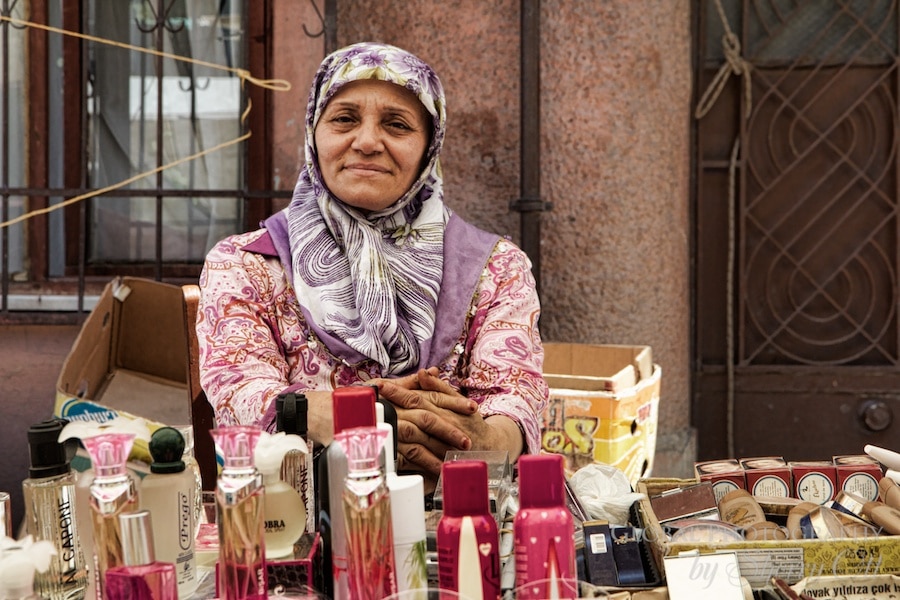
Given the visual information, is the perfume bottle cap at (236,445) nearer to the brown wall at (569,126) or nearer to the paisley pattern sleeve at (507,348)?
the paisley pattern sleeve at (507,348)

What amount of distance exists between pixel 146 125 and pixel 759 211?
228 cm

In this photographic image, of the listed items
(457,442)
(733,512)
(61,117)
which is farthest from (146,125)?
(733,512)

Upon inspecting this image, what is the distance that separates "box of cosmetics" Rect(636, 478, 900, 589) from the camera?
45.1 inches

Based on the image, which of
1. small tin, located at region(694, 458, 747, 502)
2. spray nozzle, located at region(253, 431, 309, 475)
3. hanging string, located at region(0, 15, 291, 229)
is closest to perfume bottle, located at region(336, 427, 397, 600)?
spray nozzle, located at region(253, 431, 309, 475)

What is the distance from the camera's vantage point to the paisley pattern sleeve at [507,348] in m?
2.02

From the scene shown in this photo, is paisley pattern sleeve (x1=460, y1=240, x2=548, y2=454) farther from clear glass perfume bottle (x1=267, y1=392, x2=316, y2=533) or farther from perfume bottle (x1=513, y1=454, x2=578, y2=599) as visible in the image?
perfume bottle (x1=513, y1=454, x2=578, y2=599)

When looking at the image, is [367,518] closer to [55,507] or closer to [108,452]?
[108,452]

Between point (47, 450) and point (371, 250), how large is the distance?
3.56 feet

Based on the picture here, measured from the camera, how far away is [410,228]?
7.44 ft

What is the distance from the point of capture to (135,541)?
936 mm

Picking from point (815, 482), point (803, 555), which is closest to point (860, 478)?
point (815, 482)

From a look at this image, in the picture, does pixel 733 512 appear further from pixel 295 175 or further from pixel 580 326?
pixel 295 175

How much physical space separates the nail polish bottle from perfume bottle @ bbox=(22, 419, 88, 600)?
0.26 meters

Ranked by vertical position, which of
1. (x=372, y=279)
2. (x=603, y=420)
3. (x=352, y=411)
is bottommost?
(x=603, y=420)
